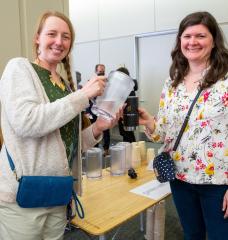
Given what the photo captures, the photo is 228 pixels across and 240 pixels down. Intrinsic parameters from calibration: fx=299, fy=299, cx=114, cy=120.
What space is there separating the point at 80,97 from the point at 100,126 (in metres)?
0.31

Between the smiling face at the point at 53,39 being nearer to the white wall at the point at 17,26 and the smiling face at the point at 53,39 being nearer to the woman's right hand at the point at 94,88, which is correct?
the woman's right hand at the point at 94,88

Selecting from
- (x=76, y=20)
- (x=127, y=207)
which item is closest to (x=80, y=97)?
(x=127, y=207)

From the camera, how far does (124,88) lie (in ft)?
4.10

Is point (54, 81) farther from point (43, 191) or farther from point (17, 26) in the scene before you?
point (17, 26)

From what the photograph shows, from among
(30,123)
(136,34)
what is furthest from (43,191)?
(136,34)

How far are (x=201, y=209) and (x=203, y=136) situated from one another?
0.39 meters

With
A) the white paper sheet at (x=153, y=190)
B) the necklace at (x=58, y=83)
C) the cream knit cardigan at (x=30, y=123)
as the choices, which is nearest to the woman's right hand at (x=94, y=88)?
the cream knit cardigan at (x=30, y=123)

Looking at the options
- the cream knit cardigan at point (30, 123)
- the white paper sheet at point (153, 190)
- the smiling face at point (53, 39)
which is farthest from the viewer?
the white paper sheet at point (153, 190)

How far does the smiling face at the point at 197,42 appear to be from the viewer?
132 cm

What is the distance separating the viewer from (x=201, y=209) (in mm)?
1428

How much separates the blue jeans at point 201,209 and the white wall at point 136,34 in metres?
3.83

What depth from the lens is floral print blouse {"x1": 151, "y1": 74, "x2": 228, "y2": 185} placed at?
126 cm

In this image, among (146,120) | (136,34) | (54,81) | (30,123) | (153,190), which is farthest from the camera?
(136,34)

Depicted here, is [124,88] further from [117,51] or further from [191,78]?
[117,51]
